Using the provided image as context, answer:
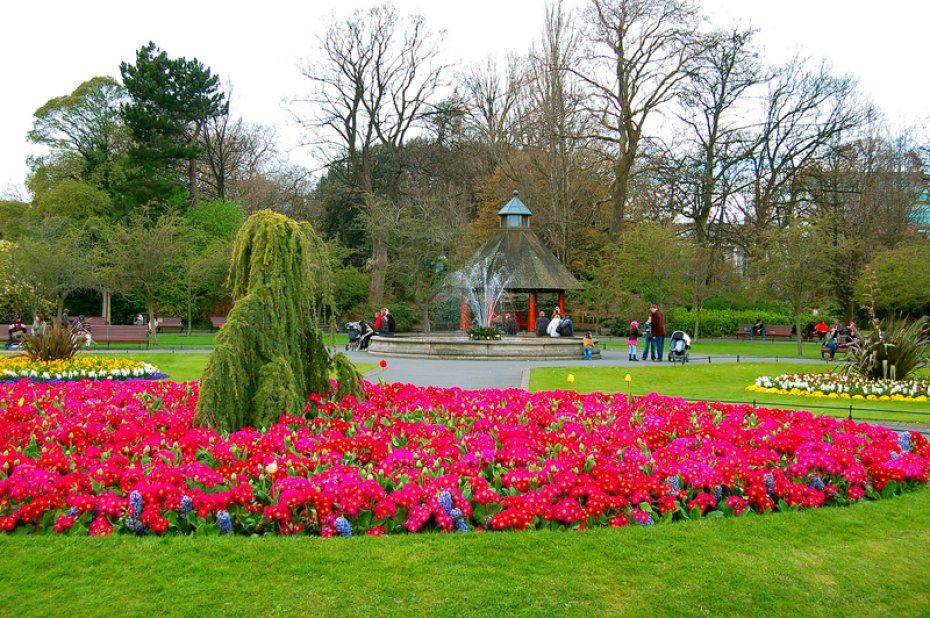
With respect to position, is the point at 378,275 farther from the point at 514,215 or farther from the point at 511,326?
the point at 511,326

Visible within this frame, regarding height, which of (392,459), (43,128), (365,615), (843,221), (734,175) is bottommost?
(365,615)

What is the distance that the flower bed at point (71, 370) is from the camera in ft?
50.4

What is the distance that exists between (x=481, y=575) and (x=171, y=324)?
41.8 meters

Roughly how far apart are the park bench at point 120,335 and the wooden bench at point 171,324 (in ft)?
45.7

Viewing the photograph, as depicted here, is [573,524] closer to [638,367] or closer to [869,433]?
[869,433]

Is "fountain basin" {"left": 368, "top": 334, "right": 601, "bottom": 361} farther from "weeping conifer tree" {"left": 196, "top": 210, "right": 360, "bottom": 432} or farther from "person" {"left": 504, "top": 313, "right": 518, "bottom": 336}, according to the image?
"weeping conifer tree" {"left": 196, "top": 210, "right": 360, "bottom": 432}

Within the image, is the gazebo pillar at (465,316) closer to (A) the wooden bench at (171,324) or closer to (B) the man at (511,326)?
(B) the man at (511,326)

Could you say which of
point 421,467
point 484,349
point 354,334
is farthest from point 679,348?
point 421,467

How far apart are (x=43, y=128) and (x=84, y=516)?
51.8 m

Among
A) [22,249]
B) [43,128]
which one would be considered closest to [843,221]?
[22,249]

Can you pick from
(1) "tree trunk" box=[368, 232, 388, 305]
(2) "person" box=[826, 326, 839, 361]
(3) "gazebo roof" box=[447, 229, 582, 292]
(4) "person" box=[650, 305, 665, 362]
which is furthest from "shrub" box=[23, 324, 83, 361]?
(1) "tree trunk" box=[368, 232, 388, 305]

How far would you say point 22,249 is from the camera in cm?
3142

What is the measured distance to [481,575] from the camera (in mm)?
4914

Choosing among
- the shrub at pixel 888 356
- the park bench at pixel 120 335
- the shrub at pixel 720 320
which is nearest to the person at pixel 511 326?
the shrub at pixel 720 320
